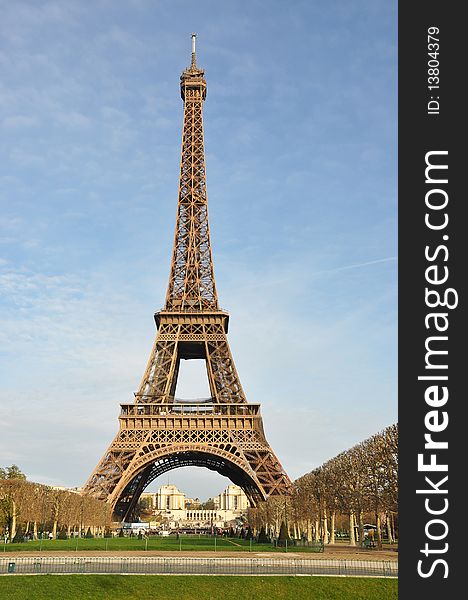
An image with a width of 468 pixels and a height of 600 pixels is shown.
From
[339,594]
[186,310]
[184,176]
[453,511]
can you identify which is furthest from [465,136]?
[184,176]

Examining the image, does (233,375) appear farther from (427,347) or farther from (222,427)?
(427,347)

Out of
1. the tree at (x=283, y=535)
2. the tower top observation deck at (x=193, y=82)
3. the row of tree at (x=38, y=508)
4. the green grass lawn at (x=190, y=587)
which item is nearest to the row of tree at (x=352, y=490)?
the tree at (x=283, y=535)

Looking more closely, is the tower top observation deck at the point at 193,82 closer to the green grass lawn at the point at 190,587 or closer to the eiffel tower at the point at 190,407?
the eiffel tower at the point at 190,407

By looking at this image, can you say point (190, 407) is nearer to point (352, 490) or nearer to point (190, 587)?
point (352, 490)

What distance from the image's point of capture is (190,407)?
69062 millimetres

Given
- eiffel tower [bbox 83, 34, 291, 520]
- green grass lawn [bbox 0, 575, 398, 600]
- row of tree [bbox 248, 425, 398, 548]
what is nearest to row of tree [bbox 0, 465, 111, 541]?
eiffel tower [bbox 83, 34, 291, 520]

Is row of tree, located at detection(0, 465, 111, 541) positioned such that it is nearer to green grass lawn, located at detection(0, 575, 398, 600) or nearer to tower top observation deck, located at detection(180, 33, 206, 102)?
green grass lawn, located at detection(0, 575, 398, 600)

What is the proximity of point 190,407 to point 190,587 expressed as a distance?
40.5 meters

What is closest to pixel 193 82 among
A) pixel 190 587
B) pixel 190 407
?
pixel 190 407

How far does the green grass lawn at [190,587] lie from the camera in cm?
2756

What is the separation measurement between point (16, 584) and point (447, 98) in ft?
87.8

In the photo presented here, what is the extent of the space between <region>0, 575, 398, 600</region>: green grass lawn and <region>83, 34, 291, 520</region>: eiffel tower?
3137cm

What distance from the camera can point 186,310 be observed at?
245ft

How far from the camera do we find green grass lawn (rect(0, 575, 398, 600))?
2756cm
